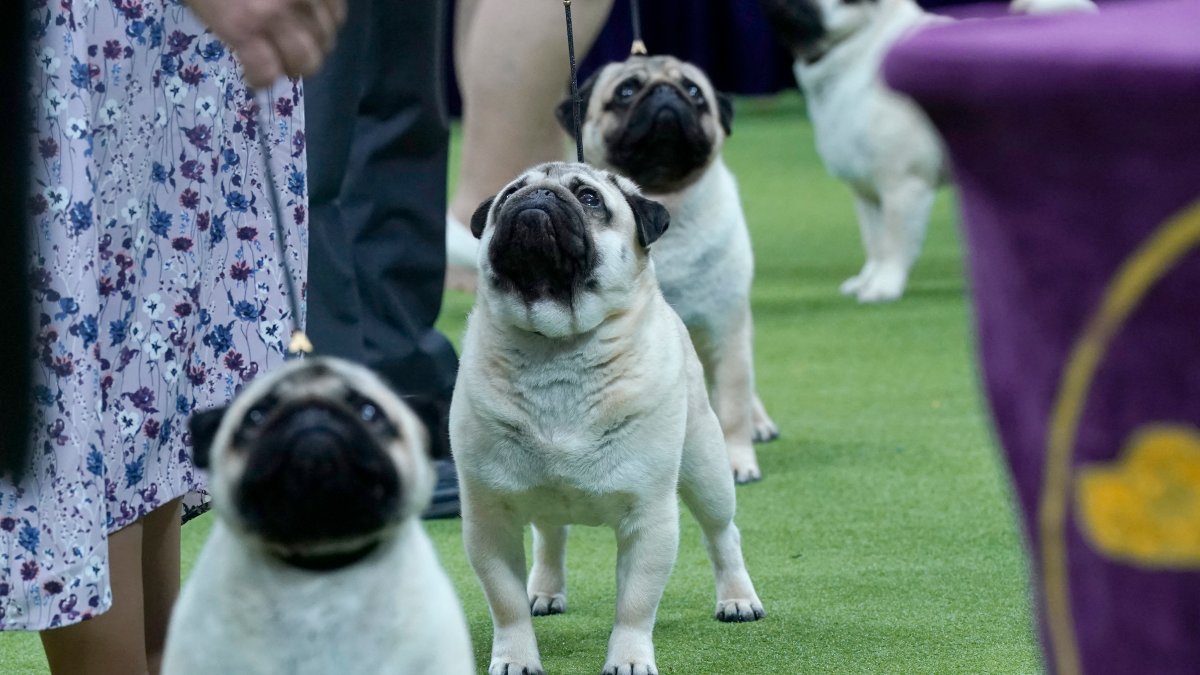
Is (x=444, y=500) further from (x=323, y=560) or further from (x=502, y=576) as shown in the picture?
(x=323, y=560)

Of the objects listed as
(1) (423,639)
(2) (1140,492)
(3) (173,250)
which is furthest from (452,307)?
(2) (1140,492)

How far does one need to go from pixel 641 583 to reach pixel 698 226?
1.46 metres

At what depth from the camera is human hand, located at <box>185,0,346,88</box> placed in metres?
1.53

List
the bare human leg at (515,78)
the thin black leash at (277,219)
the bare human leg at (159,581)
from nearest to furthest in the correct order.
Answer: the thin black leash at (277,219), the bare human leg at (159,581), the bare human leg at (515,78)

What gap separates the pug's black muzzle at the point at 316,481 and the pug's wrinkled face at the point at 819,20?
4677 millimetres

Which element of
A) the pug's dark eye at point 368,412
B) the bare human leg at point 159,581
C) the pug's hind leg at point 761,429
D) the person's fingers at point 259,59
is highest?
the person's fingers at point 259,59

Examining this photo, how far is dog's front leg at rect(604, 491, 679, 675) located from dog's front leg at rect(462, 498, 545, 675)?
125 mm

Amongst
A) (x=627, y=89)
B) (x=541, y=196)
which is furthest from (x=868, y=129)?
(x=541, y=196)

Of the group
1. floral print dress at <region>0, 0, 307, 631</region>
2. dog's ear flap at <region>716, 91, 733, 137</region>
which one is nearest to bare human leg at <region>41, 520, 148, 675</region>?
floral print dress at <region>0, 0, 307, 631</region>

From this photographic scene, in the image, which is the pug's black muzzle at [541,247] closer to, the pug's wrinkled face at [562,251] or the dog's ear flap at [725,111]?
the pug's wrinkled face at [562,251]

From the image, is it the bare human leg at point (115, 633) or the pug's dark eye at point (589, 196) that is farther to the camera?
the pug's dark eye at point (589, 196)

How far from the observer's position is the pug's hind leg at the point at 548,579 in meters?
2.74

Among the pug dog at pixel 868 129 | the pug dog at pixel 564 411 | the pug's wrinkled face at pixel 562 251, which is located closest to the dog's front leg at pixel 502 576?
the pug dog at pixel 564 411

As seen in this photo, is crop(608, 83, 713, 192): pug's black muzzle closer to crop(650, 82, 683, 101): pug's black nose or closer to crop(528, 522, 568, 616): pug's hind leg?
crop(650, 82, 683, 101): pug's black nose
